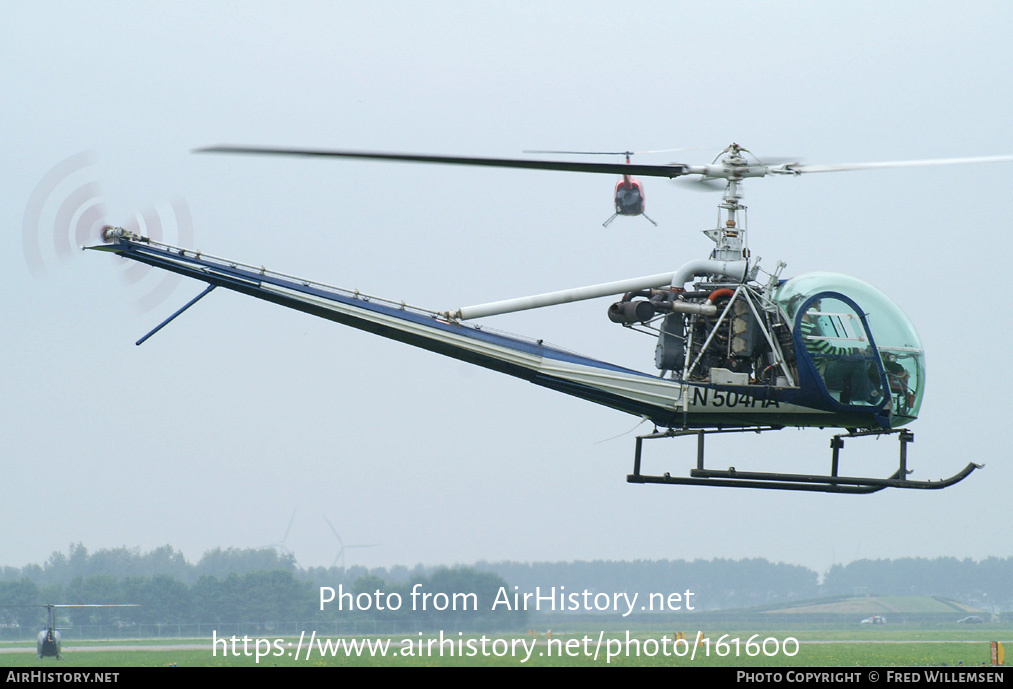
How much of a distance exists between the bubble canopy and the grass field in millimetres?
12971

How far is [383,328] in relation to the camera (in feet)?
51.6

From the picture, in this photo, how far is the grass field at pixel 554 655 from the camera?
29.2 metres

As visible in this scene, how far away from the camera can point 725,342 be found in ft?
50.9

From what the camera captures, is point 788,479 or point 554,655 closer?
point 788,479

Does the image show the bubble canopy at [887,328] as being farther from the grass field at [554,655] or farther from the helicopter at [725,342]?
the grass field at [554,655]

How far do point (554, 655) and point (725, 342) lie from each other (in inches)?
734

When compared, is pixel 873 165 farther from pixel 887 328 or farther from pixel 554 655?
pixel 554 655

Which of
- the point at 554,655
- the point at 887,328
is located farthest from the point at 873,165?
the point at 554,655

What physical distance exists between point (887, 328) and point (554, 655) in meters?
19.1

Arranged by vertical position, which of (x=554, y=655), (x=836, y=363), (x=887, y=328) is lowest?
(x=554, y=655)

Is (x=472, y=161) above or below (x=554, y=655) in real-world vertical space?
above

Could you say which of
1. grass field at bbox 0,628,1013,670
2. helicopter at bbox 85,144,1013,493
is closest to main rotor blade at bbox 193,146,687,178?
helicopter at bbox 85,144,1013,493

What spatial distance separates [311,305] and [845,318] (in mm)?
6646
